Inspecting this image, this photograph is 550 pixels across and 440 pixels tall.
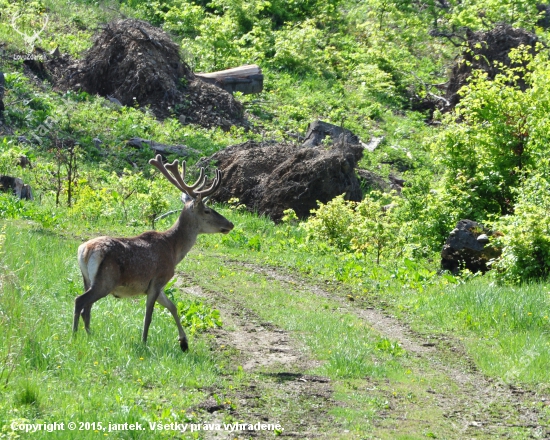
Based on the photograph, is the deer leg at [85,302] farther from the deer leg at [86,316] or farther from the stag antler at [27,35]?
the stag antler at [27,35]

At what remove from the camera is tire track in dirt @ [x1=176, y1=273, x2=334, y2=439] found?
8047 mm

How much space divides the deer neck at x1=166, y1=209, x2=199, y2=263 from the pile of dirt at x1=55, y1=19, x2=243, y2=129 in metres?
15.9

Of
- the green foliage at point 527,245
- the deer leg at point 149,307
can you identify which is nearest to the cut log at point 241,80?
the green foliage at point 527,245

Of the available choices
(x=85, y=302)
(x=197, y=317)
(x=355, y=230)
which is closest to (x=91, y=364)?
(x=85, y=302)

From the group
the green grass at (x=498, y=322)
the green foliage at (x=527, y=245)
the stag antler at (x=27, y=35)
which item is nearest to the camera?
the green grass at (x=498, y=322)

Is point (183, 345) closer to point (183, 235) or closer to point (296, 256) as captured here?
point (183, 235)

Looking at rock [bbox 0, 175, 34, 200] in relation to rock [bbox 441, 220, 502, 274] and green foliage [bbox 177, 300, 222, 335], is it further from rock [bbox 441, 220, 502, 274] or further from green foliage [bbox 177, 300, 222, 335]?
rock [bbox 441, 220, 502, 274]

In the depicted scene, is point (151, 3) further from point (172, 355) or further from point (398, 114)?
point (172, 355)

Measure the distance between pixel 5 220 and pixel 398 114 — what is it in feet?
59.1

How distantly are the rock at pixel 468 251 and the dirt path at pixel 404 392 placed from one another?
429 cm

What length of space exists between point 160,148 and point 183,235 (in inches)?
511

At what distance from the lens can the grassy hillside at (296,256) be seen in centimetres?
846

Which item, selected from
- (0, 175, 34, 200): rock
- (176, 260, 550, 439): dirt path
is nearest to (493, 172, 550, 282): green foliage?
(176, 260, 550, 439): dirt path

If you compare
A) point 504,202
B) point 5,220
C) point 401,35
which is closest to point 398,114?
point 401,35
